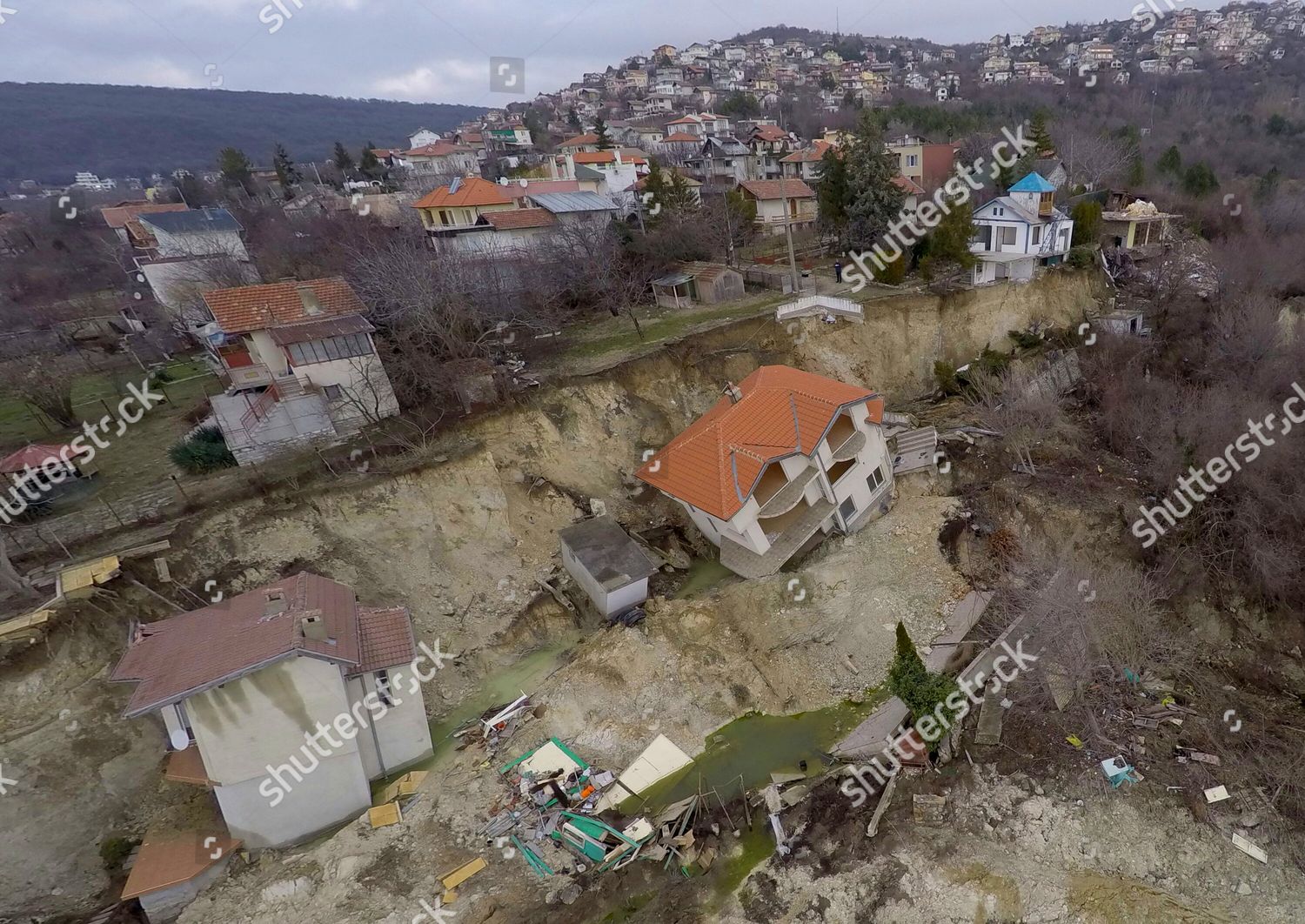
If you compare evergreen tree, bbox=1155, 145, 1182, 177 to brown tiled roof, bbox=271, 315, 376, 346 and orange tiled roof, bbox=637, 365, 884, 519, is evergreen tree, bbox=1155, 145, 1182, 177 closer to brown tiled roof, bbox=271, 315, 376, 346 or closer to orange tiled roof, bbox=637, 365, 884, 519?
orange tiled roof, bbox=637, 365, 884, 519

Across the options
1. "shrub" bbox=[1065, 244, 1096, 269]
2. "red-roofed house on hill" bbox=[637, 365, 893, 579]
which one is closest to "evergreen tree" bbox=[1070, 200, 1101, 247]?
"shrub" bbox=[1065, 244, 1096, 269]

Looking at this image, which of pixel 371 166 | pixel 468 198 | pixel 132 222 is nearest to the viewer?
pixel 468 198

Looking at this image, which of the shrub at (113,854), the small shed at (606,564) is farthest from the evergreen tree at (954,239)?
the shrub at (113,854)

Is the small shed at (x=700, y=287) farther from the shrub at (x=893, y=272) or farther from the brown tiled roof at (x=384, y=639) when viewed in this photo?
the brown tiled roof at (x=384, y=639)

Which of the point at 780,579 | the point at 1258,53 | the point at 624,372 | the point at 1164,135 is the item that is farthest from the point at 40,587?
the point at 1258,53

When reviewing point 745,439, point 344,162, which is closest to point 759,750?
point 745,439

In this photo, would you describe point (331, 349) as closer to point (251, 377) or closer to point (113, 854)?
point (251, 377)

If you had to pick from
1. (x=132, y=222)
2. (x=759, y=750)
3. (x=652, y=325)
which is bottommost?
(x=759, y=750)
